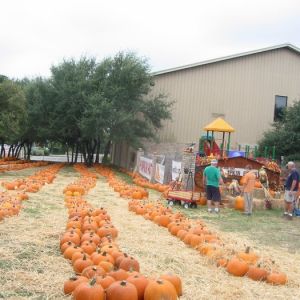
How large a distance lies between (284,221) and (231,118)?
2079cm

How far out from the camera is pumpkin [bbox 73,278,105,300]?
473 cm

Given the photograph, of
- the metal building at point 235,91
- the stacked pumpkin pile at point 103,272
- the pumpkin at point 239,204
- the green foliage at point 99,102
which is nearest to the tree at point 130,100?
the green foliage at point 99,102

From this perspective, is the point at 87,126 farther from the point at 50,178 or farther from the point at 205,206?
the point at 205,206

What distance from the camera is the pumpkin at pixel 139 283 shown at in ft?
16.4

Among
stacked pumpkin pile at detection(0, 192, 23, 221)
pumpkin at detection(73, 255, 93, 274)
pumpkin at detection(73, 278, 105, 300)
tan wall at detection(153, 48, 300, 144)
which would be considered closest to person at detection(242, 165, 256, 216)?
stacked pumpkin pile at detection(0, 192, 23, 221)

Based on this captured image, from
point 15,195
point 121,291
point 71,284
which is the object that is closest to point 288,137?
point 15,195

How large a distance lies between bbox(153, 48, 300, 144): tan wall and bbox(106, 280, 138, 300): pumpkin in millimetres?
28522

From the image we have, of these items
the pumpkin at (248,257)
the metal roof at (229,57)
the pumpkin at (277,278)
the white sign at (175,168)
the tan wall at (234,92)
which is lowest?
the pumpkin at (277,278)

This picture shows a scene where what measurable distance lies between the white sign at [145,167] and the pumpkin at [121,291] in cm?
1771

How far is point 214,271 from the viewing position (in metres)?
6.76

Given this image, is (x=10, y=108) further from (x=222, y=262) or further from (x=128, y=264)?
(x=128, y=264)

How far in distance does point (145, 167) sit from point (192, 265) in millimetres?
18016

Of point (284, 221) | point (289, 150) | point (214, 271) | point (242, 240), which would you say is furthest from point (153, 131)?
point (214, 271)

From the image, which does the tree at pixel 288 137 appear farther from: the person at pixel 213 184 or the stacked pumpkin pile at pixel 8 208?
the stacked pumpkin pile at pixel 8 208
